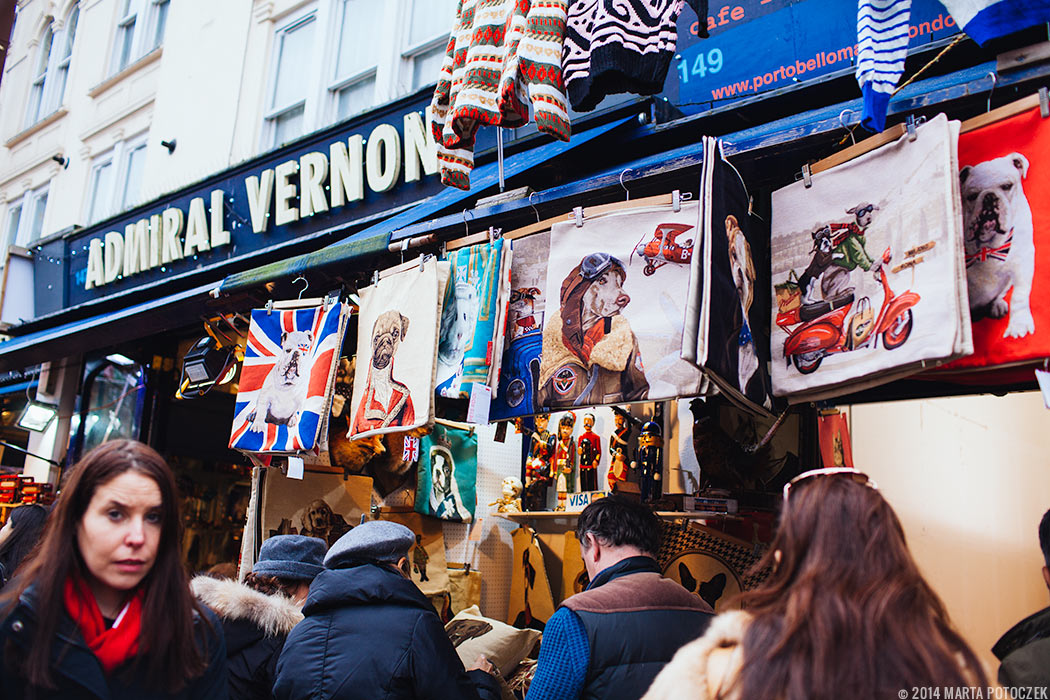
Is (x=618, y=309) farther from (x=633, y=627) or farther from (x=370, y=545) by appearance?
(x=370, y=545)

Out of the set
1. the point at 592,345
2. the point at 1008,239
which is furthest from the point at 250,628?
the point at 1008,239

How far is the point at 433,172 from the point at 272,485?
8.94 feet

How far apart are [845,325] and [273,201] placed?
6.15 metres

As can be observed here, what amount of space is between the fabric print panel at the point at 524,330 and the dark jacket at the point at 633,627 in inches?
39.7

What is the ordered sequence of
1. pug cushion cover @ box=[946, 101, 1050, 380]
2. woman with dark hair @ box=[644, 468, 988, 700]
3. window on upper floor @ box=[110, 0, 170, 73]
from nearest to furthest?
woman with dark hair @ box=[644, 468, 988, 700] → pug cushion cover @ box=[946, 101, 1050, 380] → window on upper floor @ box=[110, 0, 170, 73]

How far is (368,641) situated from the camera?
3369 millimetres

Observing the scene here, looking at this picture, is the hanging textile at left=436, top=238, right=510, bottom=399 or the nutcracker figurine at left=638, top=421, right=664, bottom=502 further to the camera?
the nutcracker figurine at left=638, top=421, right=664, bottom=502

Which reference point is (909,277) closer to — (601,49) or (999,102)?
(999,102)

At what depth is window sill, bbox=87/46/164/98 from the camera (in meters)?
11.6

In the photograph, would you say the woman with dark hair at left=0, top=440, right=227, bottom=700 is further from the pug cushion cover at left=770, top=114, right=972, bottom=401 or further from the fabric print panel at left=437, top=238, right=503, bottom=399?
the pug cushion cover at left=770, top=114, right=972, bottom=401

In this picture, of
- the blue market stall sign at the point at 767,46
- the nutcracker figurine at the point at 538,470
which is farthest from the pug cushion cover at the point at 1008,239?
the nutcracker figurine at the point at 538,470

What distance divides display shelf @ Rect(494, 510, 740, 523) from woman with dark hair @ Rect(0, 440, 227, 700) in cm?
292

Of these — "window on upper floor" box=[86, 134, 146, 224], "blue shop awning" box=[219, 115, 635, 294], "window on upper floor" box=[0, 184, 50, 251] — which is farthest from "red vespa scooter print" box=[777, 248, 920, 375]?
"window on upper floor" box=[0, 184, 50, 251]

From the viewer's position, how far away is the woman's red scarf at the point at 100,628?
7.36 ft
